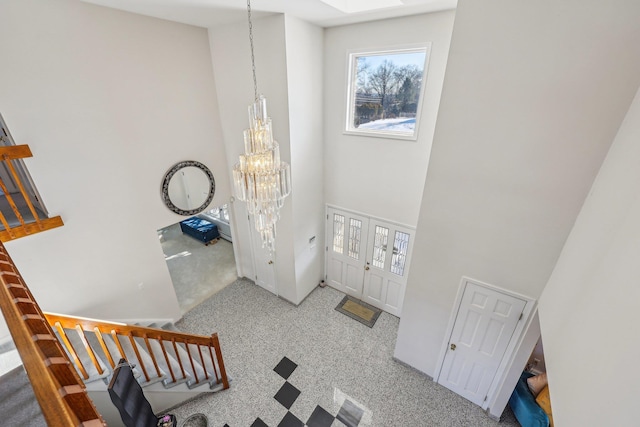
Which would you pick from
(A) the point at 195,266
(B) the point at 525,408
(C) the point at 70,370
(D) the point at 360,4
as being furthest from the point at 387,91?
(A) the point at 195,266

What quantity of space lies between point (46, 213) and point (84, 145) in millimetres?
910

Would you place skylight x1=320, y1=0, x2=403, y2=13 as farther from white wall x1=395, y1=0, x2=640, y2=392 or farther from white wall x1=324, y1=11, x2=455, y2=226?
white wall x1=395, y1=0, x2=640, y2=392

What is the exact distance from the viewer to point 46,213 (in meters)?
3.19

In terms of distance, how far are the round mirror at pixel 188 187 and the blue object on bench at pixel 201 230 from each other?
307cm

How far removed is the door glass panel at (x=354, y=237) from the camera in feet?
16.6

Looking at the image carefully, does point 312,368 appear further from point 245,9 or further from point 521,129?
point 245,9

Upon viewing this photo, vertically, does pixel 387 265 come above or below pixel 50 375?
below

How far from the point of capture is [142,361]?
3252 millimetres

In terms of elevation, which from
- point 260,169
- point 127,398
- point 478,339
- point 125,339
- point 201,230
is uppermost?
point 260,169

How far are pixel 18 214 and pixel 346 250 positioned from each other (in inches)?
180

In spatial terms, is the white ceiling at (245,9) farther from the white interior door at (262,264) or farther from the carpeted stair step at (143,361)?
the carpeted stair step at (143,361)

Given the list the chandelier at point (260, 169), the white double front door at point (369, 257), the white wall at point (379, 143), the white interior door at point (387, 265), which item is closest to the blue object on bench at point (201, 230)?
the white double front door at point (369, 257)

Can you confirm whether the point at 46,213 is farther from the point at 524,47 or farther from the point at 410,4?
the point at 524,47

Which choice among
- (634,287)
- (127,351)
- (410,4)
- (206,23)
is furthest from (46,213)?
(634,287)
